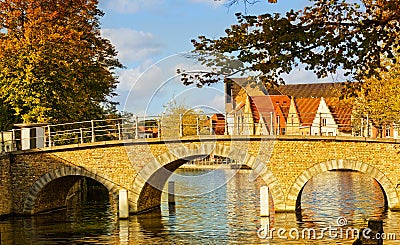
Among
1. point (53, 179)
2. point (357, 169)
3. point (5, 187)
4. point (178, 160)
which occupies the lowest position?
point (5, 187)

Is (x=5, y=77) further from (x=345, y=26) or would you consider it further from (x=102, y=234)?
(x=345, y=26)

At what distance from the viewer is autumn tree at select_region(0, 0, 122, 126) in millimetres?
30047

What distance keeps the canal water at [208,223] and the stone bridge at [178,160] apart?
902 millimetres

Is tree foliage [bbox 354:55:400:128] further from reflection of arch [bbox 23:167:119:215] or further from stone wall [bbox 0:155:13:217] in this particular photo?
stone wall [bbox 0:155:13:217]

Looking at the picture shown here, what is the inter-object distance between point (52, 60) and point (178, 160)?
8473mm

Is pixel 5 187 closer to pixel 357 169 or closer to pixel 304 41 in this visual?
pixel 357 169

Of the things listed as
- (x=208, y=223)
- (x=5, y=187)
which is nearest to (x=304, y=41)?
(x=208, y=223)

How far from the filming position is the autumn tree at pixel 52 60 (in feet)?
98.6

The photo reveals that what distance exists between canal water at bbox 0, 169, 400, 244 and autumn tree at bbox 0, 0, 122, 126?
4.82 metres

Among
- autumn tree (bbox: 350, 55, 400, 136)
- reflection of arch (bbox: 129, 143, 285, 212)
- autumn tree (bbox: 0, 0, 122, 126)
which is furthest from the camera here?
autumn tree (bbox: 0, 0, 122, 126)

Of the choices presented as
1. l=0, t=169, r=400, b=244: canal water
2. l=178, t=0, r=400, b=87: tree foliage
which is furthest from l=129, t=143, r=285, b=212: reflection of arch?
l=178, t=0, r=400, b=87: tree foliage

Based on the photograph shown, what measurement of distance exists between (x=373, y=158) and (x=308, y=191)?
10.9m

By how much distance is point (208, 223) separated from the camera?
22828mm

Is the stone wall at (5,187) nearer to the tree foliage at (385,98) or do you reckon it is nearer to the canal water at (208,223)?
the canal water at (208,223)
